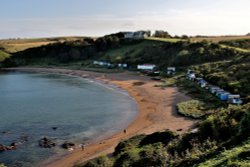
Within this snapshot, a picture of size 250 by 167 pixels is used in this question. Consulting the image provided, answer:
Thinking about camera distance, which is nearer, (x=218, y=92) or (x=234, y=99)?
(x=234, y=99)

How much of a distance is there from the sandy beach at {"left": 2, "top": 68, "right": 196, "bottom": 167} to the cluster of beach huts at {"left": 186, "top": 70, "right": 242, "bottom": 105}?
469 cm

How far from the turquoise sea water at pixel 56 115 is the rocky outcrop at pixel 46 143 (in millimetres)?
630

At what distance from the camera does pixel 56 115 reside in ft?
185

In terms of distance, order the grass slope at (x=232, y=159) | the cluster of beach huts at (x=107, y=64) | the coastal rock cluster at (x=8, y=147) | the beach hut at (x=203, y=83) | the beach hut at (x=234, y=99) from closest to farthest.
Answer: the grass slope at (x=232, y=159)
the coastal rock cluster at (x=8, y=147)
the beach hut at (x=234, y=99)
the beach hut at (x=203, y=83)
the cluster of beach huts at (x=107, y=64)

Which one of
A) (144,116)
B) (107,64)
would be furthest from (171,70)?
(144,116)

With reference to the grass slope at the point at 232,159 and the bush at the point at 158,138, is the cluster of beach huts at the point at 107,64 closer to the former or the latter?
the bush at the point at 158,138

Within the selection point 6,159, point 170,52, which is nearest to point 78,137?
point 6,159

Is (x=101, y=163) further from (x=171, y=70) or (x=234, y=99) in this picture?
(x=171, y=70)

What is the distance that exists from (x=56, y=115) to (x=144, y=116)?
43.3 ft

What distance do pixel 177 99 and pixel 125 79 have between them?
34.5 m

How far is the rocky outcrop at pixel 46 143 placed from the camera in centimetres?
4037

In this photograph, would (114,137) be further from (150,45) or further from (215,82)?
(150,45)

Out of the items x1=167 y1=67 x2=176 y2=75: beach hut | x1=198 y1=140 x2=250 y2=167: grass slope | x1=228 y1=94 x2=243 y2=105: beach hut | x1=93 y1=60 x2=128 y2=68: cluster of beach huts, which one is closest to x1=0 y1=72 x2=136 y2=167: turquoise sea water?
x1=228 y1=94 x2=243 y2=105: beach hut

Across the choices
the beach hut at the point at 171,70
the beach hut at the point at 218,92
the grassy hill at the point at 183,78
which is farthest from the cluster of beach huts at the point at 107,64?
the beach hut at the point at 218,92
